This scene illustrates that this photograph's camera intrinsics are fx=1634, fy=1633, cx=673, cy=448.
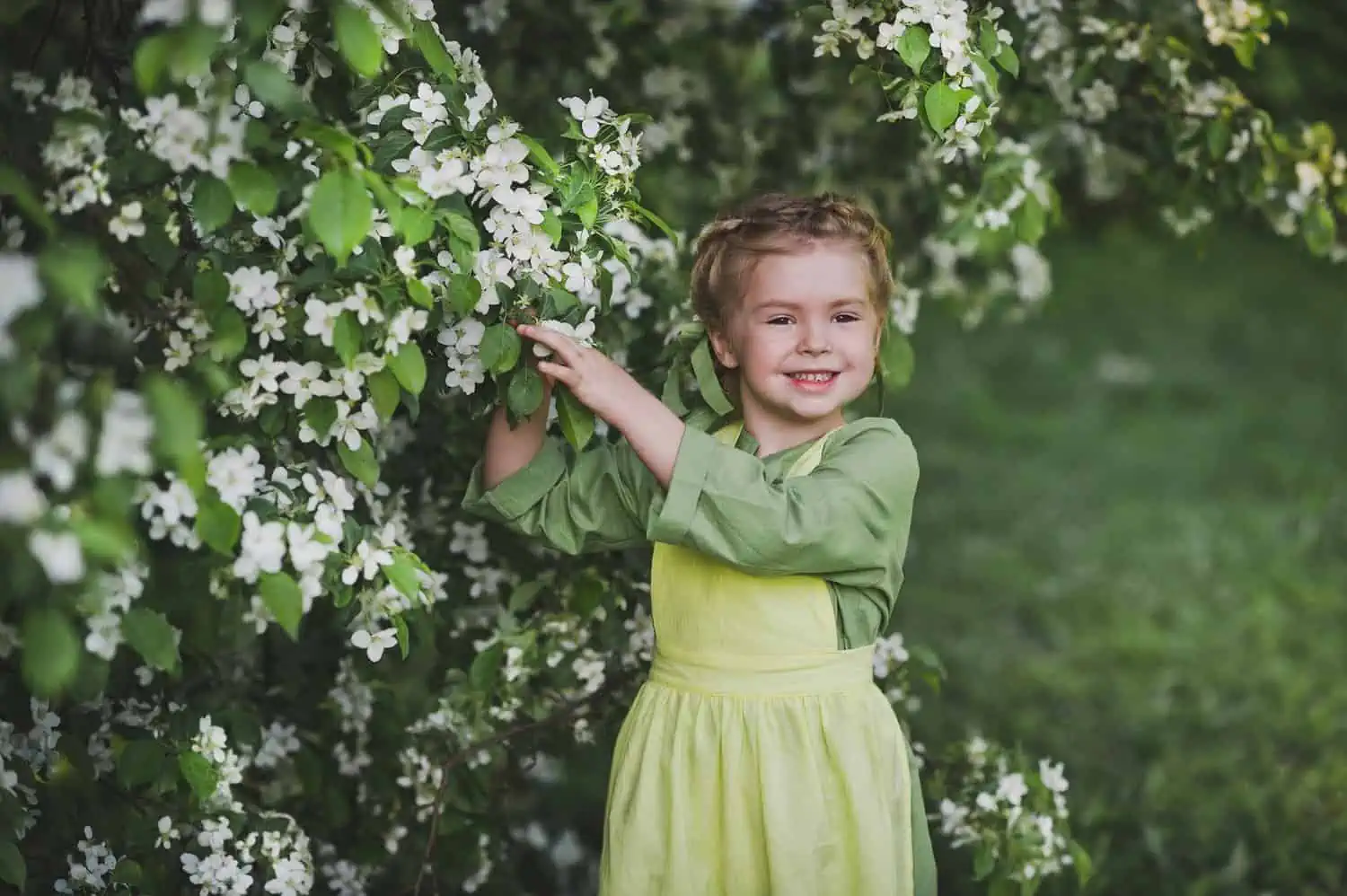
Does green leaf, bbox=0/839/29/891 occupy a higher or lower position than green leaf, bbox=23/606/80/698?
lower

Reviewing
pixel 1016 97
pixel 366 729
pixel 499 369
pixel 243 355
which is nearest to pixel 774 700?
pixel 499 369

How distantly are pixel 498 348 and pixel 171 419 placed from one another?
566mm

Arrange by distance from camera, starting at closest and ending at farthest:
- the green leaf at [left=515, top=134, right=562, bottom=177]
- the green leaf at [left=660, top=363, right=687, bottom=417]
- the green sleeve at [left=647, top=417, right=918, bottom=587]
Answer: the green leaf at [left=515, top=134, right=562, bottom=177]
the green sleeve at [left=647, top=417, right=918, bottom=587]
the green leaf at [left=660, top=363, right=687, bottom=417]

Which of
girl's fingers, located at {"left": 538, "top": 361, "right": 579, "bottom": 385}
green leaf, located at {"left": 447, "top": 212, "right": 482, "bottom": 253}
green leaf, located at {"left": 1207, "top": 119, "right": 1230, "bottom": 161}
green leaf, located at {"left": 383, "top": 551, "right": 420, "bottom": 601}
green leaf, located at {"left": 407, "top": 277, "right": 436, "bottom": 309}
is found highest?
green leaf, located at {"left": 1207, "top": 119, "right": 1230, "bottom": 161}

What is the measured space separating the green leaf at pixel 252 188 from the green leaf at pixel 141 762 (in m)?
0.87

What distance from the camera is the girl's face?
7.41 feet

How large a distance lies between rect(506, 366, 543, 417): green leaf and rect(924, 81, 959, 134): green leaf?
0.63 m

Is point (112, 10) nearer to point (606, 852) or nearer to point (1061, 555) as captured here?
point (606, 852)

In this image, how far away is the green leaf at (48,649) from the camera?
1479 mm

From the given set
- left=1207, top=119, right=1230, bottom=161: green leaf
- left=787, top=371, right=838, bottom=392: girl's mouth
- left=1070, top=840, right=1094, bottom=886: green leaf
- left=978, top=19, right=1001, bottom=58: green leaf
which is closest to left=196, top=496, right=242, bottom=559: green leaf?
left=787, top=371, right=838, bottom=392: girl's mouth

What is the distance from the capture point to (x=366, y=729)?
118 inches

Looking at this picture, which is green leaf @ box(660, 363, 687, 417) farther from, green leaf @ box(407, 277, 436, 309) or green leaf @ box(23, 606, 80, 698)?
green leaf @ box(23, 606, 80, 698)

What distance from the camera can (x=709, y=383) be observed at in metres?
2.39

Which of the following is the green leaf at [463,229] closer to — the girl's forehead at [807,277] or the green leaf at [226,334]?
the green leaf at [226,334]
